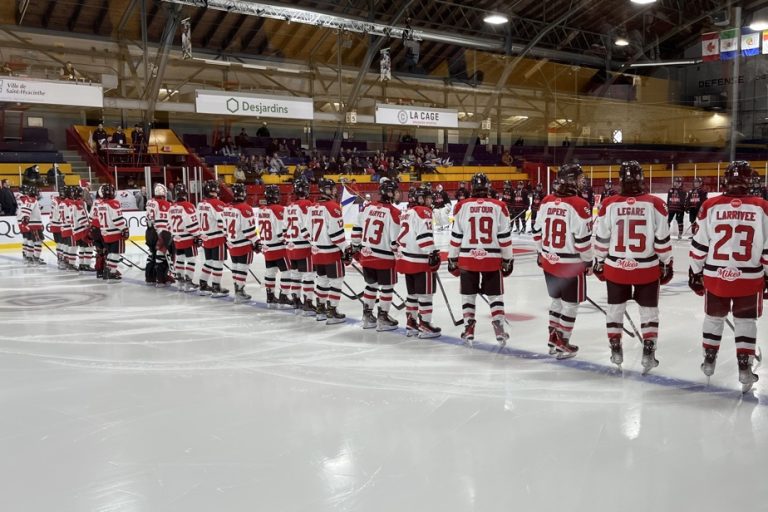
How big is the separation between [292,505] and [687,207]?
1207 cm

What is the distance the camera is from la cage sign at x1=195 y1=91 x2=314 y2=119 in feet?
48.9

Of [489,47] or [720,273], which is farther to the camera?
[489,47]

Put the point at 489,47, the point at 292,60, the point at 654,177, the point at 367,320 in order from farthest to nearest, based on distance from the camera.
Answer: the point at 489,47 → the point at 292,60 → the point at 654,177 → the point at 367,320

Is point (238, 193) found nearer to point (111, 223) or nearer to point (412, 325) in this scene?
point (412, 325)

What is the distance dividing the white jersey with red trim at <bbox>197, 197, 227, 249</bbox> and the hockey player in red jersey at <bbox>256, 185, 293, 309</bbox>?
2.49ft

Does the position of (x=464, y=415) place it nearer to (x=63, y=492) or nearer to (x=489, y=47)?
(x=63, y=492)

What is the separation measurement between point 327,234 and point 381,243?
59 cm

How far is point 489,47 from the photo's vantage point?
64.6 feet

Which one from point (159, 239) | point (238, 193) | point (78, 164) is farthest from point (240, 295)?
point (78, 164)

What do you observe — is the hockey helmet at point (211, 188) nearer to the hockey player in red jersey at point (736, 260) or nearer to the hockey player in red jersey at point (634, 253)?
the hockey player in red jersey at point (634, 253)

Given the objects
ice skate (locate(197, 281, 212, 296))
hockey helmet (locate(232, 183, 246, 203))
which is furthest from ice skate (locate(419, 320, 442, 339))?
ice skate (locate(197, 281, 212, 296))

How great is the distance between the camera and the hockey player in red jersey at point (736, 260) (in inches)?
144

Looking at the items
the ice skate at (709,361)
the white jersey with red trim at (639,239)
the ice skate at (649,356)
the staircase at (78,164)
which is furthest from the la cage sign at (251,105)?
the ice skate at (709,361)

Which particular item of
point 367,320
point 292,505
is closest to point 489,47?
point 367,320
